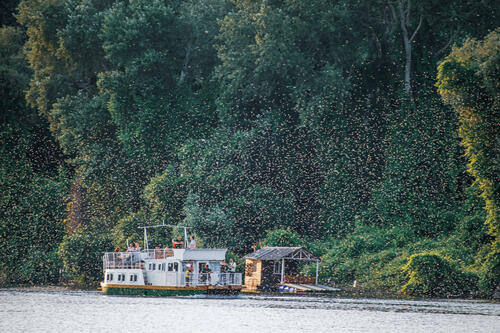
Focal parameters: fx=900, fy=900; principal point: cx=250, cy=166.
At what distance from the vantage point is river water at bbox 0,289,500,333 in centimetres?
4062

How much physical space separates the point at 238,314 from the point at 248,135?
32.8m

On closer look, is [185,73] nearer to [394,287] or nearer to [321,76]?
[321,76]

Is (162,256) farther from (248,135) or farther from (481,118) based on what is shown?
(481,118)

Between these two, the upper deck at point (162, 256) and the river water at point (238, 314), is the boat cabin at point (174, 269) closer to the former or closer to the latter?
the upper deck at point (162, 256)

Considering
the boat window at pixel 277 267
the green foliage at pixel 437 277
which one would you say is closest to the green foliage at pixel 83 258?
the boat window at pixel 277 267

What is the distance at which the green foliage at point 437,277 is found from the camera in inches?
2413

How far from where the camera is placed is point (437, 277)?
61.8m

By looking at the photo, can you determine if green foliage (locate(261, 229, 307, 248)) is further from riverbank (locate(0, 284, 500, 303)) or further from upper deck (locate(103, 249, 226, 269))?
upper deck (locate(103, 249, 226, 269))

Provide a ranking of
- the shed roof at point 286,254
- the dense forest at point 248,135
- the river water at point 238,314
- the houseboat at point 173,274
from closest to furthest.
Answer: the river water at point 238,314
the houseboat at point 173,274
the shed roof at point 286,254
the dense forest at point 248,135

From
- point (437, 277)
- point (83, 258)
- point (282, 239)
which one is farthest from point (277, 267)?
point (83, 258)

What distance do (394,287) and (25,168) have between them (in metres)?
39.6

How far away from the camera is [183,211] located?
7769cm

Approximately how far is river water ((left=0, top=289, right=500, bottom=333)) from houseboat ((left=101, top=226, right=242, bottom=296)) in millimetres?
885

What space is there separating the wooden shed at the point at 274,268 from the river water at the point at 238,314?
8.01 m
